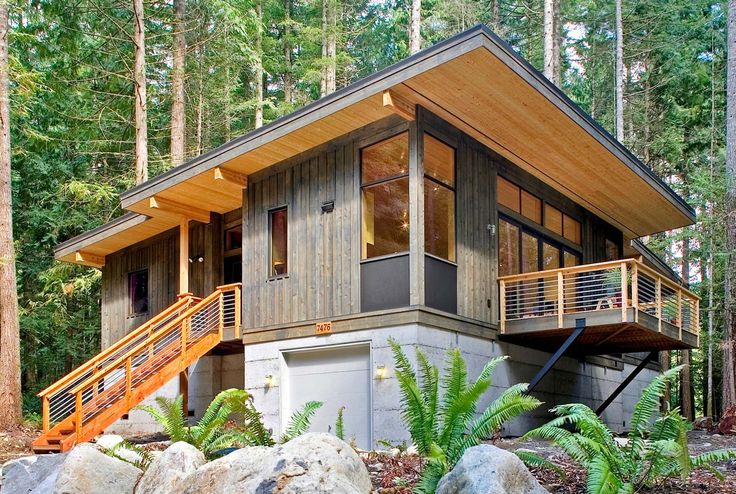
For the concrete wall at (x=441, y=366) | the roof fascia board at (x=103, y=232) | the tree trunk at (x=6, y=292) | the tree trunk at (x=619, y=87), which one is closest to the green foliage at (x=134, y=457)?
the concrete wall at (x=441, y=366)

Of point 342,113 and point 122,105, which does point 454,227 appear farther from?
point 122,105

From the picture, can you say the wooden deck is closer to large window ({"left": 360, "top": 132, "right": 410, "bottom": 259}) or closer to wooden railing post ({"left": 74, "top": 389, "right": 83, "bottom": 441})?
large window ({"left": 360, "top": 132, "right": 410, "bottom": 259})

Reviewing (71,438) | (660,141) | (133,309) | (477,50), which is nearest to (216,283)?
(133,309)

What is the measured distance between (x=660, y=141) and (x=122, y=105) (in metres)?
15.7

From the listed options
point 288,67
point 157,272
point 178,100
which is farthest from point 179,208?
point 288,67

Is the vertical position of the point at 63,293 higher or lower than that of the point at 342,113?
lower

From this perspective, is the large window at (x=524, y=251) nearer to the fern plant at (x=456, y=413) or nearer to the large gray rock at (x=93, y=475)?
the fern plant at (x=456, y=413)

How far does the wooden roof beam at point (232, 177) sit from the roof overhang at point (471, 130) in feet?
0.07

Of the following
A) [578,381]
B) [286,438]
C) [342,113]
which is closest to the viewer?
[286,438]

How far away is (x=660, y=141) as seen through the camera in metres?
22.2

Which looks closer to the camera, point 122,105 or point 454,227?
point 454,227

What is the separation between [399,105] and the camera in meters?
9.17

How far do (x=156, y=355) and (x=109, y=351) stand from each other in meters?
0.89

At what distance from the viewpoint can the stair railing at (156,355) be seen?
34.2 feet
